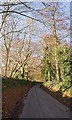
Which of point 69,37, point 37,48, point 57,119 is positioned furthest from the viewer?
point 37,48

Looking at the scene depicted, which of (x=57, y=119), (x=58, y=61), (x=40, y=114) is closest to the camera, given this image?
(x=57, y=119)

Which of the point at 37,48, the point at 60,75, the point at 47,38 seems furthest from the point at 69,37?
the point at 37,48

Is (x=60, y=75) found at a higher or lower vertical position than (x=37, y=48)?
lower

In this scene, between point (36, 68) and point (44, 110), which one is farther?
point (36, 68)

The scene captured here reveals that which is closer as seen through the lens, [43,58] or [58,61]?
[58,61]

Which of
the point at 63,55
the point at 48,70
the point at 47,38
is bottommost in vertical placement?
the point at 48,70

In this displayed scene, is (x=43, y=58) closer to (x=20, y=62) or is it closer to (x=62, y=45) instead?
(x=20, y=62)

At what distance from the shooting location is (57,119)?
13.0 metres

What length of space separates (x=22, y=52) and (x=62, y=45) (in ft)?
52.6

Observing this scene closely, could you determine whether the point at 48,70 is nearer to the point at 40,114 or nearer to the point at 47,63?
the point at 47,63

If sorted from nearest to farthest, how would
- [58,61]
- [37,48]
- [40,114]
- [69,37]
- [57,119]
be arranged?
1. [57,119]
2. [40,114]
3. [69,37]
4. [58,61]
5. [37,48]

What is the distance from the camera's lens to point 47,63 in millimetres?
51312

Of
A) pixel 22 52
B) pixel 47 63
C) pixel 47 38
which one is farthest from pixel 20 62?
pixel 47 38

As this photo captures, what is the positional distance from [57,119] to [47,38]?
20.7m
